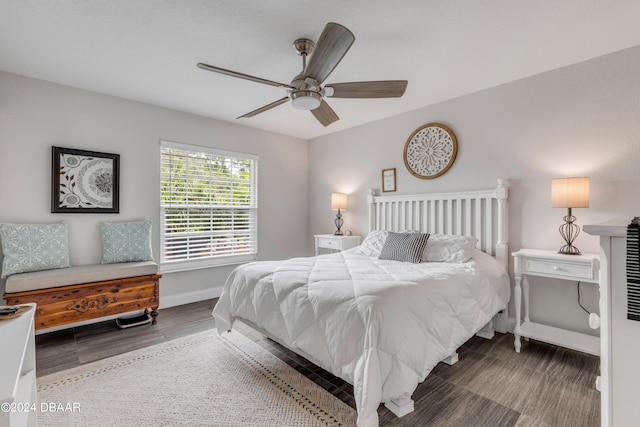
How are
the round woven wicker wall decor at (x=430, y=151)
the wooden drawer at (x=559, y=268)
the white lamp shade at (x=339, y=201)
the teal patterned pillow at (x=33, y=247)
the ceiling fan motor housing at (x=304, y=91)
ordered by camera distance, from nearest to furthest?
the ceiling fan motor housing at (x=304, y=91), the wooden drawer at (x=559, y=268), the teal patterned pillow at (x=33, y=247), the round woven wicker wall decor at (x=430, y=151), the white lamp shade at (x=339, y=201)

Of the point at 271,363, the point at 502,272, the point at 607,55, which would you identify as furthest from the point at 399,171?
the point at 271,363

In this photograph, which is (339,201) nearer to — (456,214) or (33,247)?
(456,214)

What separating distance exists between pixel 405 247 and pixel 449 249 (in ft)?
1.35

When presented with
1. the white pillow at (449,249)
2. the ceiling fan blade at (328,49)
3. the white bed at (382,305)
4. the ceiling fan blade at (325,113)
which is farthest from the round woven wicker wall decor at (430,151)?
the ceiling fan blade at (328,49)

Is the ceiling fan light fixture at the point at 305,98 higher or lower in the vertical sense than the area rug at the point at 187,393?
higher

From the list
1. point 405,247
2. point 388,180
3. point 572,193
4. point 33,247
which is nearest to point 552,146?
point 572,193

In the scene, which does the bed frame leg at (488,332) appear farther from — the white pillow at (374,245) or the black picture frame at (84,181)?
the black picture frame at (84,181)

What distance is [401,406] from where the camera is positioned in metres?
1.70

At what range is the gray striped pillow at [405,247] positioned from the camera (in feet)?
9.59

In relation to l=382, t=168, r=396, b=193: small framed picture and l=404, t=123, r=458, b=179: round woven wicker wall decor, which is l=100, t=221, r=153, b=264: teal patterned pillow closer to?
l=382, t=168, r=396, b=193: small framed picture

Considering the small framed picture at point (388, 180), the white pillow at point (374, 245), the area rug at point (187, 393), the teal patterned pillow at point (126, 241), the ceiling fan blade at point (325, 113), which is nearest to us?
the area rug at point (187, 393)

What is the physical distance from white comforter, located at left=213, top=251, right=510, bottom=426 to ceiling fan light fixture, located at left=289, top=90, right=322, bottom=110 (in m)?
1.31

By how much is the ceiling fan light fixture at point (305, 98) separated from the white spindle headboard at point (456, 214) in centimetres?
206

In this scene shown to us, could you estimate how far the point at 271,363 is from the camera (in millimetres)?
2408
